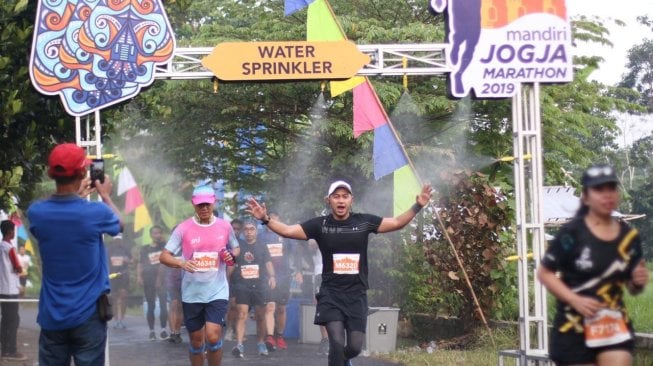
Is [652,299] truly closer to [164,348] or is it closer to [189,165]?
[164,348]

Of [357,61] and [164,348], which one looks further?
[164,348]

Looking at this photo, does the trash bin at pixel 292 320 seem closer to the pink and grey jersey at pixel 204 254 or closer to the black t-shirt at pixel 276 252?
the black t-shirt at pixel 276 252

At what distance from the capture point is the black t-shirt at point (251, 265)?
16.0 m

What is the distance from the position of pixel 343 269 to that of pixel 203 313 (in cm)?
164

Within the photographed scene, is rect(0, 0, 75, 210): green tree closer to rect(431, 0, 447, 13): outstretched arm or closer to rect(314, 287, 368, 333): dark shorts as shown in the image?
rect(314, 287, 368, 333): dark shorts

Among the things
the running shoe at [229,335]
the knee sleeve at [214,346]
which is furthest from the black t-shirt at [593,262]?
the running shoe at [229,335]

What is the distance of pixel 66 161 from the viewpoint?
6586mm

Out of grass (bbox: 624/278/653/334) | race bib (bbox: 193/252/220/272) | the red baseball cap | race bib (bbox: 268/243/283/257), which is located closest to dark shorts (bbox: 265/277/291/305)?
race bib (bbox: 268/243/283/257)

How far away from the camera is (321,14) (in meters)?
13.0

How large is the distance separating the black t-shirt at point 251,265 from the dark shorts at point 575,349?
391 inches

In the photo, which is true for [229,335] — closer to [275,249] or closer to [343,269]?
[275,249]

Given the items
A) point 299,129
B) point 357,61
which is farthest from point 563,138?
point 357,61

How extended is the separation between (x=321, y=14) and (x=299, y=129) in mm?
8592

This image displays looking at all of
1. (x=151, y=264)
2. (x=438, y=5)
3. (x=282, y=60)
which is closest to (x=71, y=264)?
(x=282, y=60)
